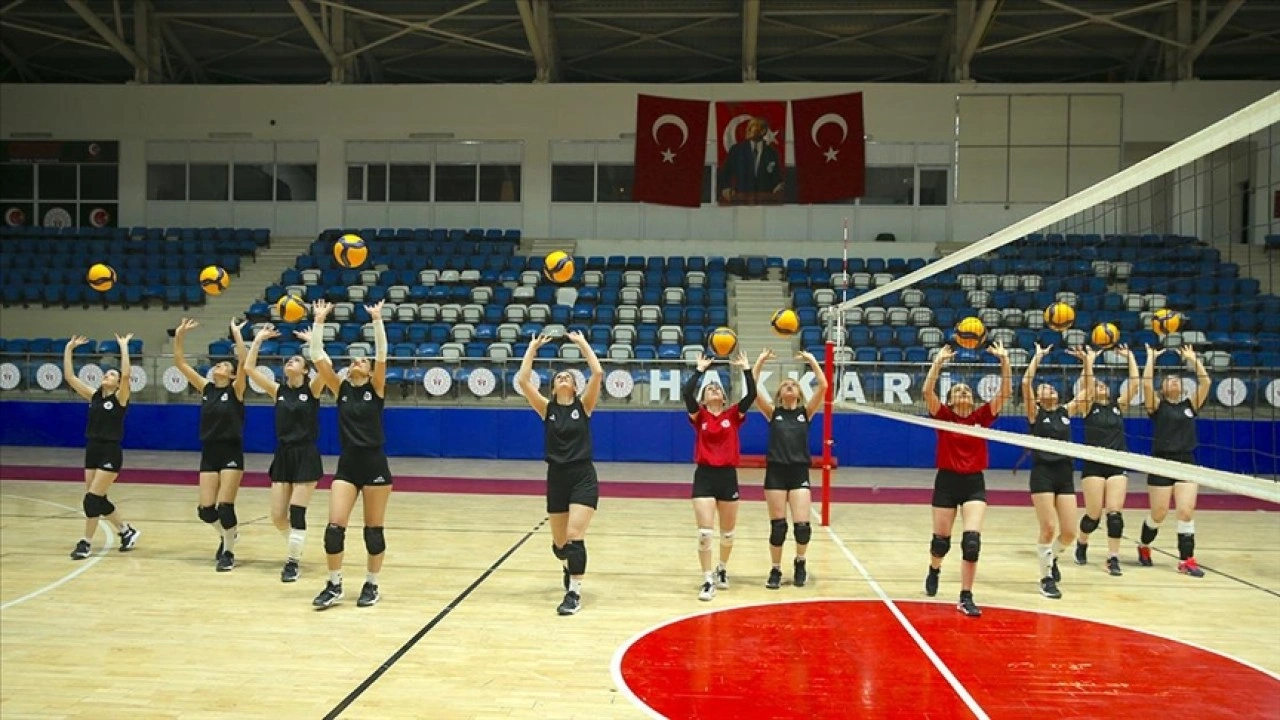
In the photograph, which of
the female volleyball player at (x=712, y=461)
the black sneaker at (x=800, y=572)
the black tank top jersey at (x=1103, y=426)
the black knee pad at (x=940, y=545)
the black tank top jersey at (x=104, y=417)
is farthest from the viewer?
the black tank top jersey at (x=104, y=417)

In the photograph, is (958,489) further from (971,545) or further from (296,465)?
(296,465)

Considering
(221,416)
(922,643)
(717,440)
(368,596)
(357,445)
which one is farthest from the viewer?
(221,416)

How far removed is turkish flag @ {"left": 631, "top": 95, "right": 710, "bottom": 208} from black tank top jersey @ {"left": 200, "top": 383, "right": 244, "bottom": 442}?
16309 mm

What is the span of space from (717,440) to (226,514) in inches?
181

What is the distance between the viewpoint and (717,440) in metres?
8.30

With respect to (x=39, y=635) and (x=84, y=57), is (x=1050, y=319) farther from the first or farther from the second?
(x=84, y=57)

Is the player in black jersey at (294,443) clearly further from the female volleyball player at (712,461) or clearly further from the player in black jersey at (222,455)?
the female volleyball player at (712,461)

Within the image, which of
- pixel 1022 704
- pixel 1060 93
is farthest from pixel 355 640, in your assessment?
pixel 1060 93

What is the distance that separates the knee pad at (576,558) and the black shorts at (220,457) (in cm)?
352

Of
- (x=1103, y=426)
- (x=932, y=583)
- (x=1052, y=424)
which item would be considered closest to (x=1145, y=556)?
(x=1103, y=426)

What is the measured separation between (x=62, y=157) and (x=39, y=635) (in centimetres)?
2418

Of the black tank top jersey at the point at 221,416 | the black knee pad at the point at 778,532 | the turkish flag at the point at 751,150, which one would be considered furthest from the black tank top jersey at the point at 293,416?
the turkish flag at the point at 751,150

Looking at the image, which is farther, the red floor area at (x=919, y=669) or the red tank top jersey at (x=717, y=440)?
the red tank top jersey at (x=717, y=440)

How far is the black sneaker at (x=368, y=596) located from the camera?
793 cm
